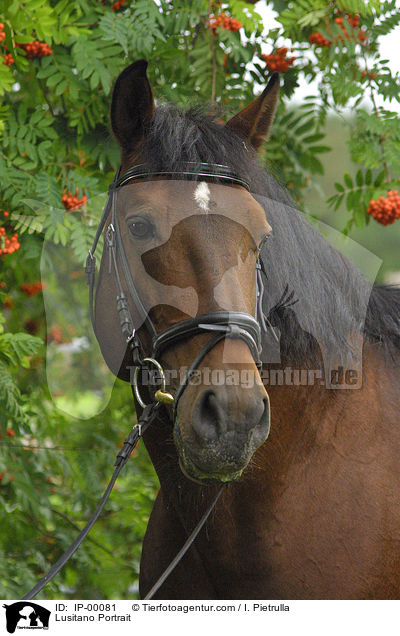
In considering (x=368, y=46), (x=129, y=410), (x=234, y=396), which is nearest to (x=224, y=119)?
(x=234, y=396)

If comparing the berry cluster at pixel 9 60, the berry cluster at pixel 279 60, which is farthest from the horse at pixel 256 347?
the berry cluster at pixel 279 60

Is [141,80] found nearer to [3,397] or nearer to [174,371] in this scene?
[174,371]

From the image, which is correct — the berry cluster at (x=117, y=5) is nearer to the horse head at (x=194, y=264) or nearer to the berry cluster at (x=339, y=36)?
the berry cluster at (x=339, y=36)

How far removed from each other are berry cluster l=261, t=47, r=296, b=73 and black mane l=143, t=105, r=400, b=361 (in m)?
1.33

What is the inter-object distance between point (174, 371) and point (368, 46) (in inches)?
97.4

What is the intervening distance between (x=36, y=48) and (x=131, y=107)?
1.17 meters

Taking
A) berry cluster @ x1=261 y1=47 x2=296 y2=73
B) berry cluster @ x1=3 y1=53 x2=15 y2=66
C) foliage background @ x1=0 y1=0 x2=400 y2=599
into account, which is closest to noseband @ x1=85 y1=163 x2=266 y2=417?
foliage background @ x1=0 y1=0 x2=400 y2=599

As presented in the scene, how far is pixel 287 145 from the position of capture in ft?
12.2

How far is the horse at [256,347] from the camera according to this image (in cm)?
184

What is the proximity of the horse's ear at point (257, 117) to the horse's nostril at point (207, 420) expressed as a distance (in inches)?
40.2

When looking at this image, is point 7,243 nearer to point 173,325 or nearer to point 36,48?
point 36,48

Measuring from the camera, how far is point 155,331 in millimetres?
1931
